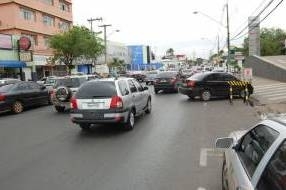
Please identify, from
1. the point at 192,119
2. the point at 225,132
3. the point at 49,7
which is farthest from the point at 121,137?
the point at 49,7

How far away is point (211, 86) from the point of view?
23469mm

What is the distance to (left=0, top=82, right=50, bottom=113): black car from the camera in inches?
810

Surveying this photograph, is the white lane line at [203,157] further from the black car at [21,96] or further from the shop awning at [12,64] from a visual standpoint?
the shop awning at [12,64]

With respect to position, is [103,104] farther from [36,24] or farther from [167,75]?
[36,24]

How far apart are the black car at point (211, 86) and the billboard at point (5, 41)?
24.7 meters

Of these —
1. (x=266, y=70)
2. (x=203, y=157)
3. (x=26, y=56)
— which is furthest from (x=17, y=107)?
(x=266, y=70)

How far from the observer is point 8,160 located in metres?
9.65

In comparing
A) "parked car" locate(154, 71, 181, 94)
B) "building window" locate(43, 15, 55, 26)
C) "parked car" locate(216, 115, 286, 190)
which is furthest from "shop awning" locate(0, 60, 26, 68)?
"parked car" locate(216, 115, 286, 190)

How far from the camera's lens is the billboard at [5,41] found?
140 feet

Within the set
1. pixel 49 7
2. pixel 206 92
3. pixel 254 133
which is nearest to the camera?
pixel 254 133

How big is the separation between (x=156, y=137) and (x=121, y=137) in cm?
95

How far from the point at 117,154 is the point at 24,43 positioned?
38336 millimetres

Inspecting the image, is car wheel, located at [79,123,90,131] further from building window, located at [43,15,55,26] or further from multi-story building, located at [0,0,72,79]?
building window, located at [43,15,55,26]

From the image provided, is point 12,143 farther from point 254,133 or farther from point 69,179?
point 254,133
